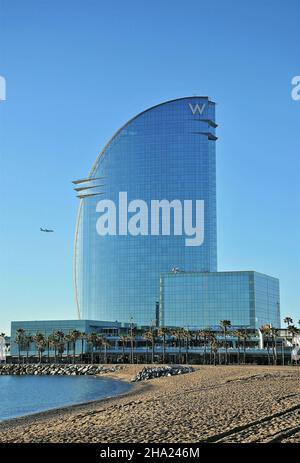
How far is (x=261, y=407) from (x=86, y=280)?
170m

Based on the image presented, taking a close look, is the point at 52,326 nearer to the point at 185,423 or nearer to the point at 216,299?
the point at 216,299

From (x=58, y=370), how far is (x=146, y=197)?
93.3 metres

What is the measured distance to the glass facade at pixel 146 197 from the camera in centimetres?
18662

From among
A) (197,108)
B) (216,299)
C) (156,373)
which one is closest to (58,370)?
(156,373)

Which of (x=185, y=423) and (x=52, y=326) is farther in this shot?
(x=52, y=326)

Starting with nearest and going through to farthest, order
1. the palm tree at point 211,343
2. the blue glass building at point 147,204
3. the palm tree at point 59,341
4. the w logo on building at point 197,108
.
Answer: the palm tree at point 211,343 → the palm tree at point 59,341 → the blue glass building at point 147,204 → the w logo on building at point 197,108

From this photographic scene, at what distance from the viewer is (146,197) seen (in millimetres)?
188125

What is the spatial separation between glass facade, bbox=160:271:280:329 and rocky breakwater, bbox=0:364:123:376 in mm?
59328

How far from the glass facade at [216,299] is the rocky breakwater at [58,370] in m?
59.3

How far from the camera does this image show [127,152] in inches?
7648

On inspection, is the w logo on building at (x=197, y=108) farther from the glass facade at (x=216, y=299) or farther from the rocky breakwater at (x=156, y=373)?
the rocky breakwater at (x=156, y=373)

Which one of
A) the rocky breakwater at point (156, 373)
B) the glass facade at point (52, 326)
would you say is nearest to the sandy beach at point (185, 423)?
the rocky breakwater at point (156, 373)

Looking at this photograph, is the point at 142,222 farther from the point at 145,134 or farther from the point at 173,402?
the point at 173,402

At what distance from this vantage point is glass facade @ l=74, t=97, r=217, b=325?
186625 millimetres
